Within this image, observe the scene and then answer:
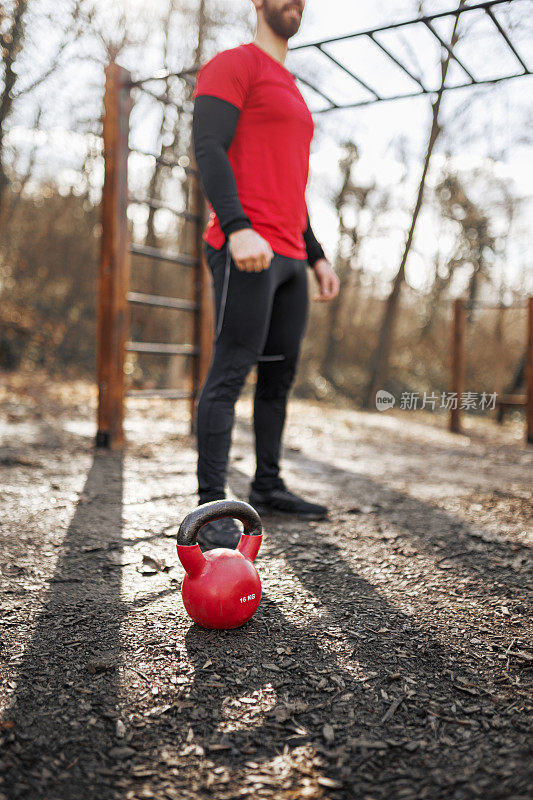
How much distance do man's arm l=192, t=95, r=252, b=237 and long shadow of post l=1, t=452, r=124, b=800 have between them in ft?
3.60

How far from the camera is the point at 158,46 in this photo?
349 inches

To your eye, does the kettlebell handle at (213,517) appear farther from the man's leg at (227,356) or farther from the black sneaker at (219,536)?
the man's leg at (227,356)

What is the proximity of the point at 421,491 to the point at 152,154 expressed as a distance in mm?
2855

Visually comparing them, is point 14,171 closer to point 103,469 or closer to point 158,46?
point 158,46

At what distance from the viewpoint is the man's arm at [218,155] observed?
6.31 feet

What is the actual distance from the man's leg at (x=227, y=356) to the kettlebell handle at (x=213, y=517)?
0.50m

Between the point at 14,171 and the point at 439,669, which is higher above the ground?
the point at 14,171

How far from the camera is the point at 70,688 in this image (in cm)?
→ 118

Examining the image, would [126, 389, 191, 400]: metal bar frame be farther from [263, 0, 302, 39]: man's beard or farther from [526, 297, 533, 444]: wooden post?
[526, 297, 533, 444]: wooden post

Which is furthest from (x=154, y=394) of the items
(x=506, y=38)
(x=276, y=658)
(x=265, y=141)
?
(x=276, y=658)

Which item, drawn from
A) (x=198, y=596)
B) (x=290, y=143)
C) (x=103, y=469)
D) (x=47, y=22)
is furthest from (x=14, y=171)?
(x=198, y=596)

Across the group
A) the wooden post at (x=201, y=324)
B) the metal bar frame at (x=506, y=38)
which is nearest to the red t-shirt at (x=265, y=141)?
the metal bar frame at (x=506, y=38)

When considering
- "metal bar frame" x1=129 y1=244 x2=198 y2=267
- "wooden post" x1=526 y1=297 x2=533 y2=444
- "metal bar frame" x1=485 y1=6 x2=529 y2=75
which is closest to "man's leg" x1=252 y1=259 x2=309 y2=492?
"metal bar frame" x1=485 y1=6 x2=529 y2=75

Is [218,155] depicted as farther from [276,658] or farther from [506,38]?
[506,38]
